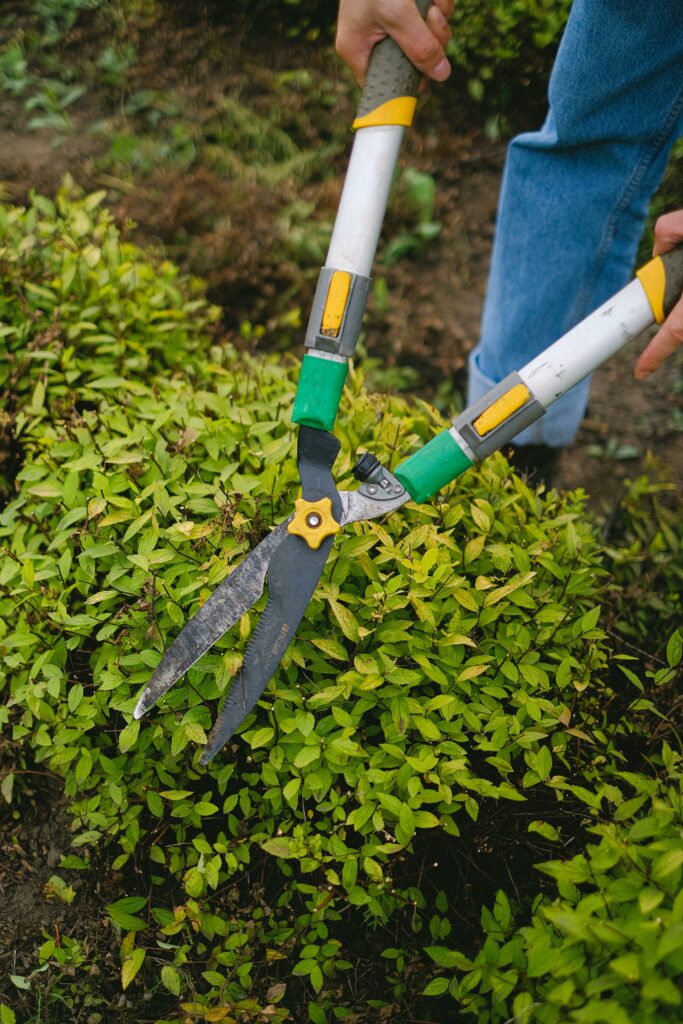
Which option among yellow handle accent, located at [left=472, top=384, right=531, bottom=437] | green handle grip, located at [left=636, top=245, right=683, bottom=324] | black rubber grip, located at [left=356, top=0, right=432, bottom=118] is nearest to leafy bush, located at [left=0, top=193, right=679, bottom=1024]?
yellow handle accent, located at [left=472, top=384, right=531, bottom=437]

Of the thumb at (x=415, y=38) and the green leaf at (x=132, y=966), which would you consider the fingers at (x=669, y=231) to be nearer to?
the thumb at (x=415, y=38)

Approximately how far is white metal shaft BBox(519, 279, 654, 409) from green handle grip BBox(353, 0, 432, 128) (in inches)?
26.2

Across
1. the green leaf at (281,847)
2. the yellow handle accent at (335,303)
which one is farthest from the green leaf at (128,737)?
the yellow handle accent at (335,303)

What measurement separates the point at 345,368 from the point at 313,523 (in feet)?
1.28

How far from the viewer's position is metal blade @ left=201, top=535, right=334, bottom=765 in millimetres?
1513

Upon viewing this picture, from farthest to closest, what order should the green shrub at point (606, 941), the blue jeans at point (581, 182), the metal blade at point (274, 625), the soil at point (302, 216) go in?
the soil at point (302, 216), the blue jeans at point (581, 182), the metal blade at point (274, 625), the green shrub at point (606, 941)

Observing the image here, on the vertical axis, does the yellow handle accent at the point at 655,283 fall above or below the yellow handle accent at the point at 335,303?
below

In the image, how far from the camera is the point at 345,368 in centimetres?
169

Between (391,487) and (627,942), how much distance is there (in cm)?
97

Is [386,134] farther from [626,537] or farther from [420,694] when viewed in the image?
[626,537]

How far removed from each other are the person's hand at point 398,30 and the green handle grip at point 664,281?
68 cm

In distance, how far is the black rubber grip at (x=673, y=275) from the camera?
1638mm

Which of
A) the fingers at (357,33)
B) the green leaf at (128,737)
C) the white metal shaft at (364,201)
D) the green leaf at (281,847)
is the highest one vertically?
the fingers at (357,33)

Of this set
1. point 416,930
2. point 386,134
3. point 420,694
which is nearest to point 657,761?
point 420,694
